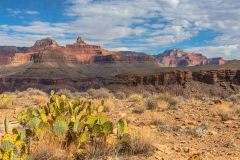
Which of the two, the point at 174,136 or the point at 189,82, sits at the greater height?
the point at 174,136

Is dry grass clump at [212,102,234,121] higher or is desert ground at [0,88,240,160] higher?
dry grass clump at [212,102,234,121]

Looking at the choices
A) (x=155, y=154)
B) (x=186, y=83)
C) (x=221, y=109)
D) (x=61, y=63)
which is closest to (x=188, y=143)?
(x=155, y=154)

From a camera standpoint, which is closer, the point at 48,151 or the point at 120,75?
the point at 48,151

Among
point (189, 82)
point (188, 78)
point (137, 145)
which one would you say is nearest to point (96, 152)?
point (137, 145)

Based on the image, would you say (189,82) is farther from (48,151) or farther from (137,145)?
(48,151)

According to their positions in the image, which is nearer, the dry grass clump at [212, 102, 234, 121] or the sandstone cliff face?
the dry grass clump at [212, 102, 234, 121]

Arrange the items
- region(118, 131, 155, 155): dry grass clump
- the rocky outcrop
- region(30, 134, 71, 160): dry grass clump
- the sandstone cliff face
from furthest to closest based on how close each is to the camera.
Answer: the rocky outcrop
the sandstone cliff face
region(118, 131, 155, 155): dry grass clump
region(30, 134, 71, 160): dry grass clump

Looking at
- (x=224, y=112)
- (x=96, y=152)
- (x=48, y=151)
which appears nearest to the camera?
(x=48, y=151)

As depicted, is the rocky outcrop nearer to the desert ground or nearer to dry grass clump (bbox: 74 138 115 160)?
the desert ground

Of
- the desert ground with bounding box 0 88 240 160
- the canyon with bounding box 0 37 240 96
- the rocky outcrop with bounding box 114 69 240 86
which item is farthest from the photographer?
the rocky outcrop with bounding box 114 69 240 86

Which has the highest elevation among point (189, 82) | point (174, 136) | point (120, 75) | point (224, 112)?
point (224, 112)

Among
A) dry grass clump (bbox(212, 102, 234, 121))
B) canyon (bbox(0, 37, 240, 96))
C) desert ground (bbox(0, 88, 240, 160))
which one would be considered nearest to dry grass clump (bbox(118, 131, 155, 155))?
desert ground (bbox(0, 88, 240, 160))

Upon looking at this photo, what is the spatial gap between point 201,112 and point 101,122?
6523mm

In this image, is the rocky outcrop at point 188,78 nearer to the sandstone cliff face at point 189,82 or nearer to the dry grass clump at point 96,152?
the sandstone cliff face at point 189,82
